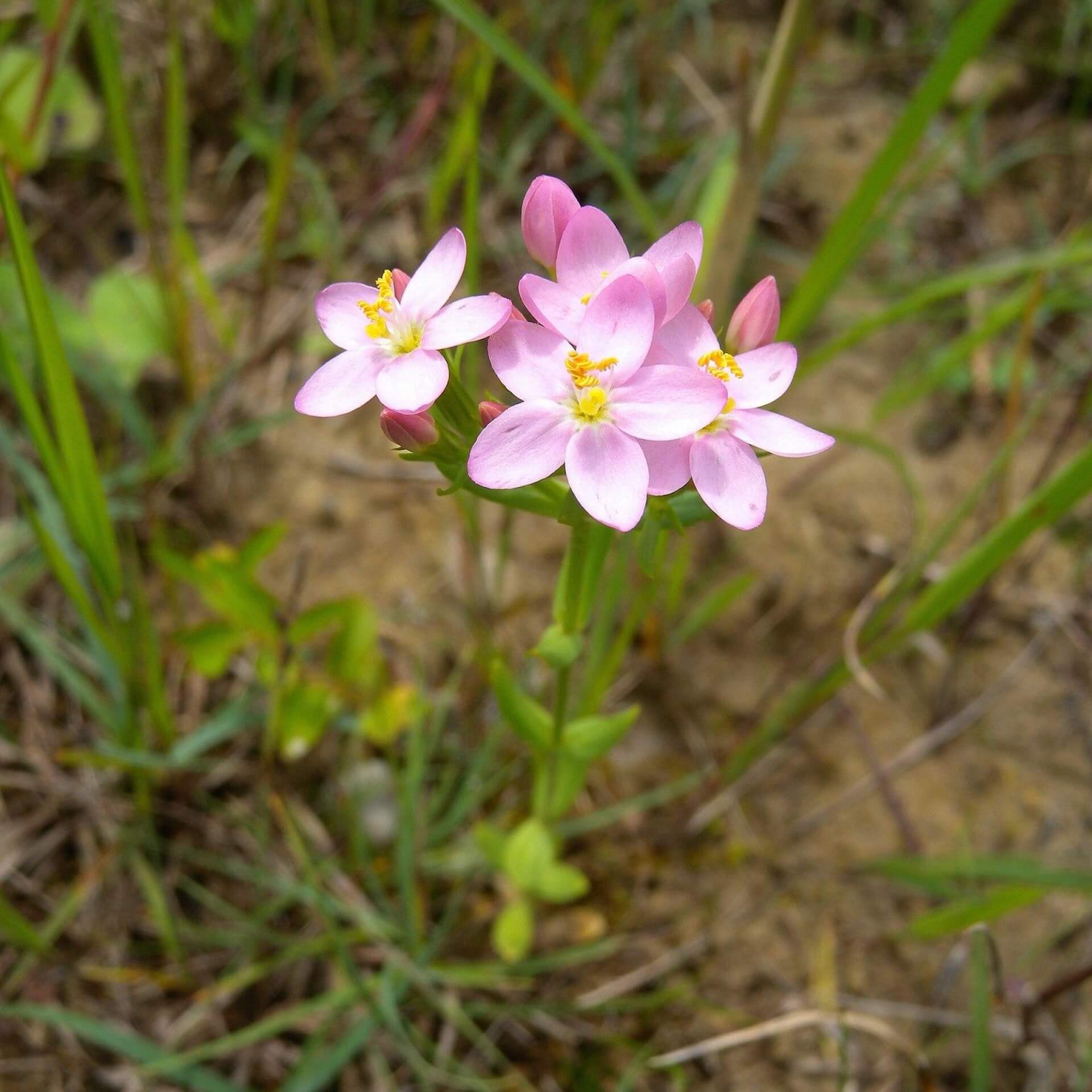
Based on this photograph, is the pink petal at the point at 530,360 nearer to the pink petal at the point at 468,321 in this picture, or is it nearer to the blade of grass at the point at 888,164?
the pink petal at the point at 468,321

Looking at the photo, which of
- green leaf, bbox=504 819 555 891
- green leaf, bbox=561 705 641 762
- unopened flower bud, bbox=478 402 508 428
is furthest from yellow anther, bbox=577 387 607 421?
green leaf, bbox=504 819 555 891

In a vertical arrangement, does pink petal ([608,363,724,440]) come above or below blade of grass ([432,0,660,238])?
below

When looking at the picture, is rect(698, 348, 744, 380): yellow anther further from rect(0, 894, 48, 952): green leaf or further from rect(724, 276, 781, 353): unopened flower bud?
rect(0, 894, 48, 952): green leaf

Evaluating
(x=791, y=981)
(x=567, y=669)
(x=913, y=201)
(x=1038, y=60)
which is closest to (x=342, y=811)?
(x=567, y=669)

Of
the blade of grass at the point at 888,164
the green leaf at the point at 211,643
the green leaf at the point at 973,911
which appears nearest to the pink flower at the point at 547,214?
the blade of grass at the point at 888,164

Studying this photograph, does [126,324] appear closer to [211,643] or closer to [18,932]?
[211,643]

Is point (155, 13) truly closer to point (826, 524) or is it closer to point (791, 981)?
point (826, 524)
